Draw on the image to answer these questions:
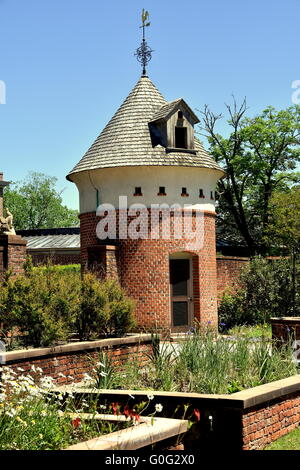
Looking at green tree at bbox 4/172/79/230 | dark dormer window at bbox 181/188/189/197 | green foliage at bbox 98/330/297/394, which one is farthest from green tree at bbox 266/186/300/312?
green tree at bbox 4/172/79/230

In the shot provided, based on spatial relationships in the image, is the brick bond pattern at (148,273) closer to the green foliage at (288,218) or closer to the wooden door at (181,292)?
the wooden door at (181,292)

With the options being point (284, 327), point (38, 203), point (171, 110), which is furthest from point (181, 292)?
point (38, 203)

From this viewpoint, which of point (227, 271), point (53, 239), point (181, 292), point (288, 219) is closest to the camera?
point (181, 292)

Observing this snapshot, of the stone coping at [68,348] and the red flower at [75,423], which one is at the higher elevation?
the stone coping at [68,348]

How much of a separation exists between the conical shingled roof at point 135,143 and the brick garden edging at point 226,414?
38.0 ft

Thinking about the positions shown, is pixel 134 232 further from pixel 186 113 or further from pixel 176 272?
pixel 186 113

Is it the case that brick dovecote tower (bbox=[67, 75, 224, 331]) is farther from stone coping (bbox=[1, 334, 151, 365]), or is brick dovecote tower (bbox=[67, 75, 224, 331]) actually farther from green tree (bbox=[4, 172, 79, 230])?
green tree (bbox=[4, 172, 79, 230])

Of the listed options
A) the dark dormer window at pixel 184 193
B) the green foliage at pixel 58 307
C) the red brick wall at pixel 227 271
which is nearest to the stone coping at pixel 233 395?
the green foliage at pixel 58 307

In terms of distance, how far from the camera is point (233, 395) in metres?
6.81

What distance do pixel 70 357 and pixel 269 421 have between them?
11.9 feet

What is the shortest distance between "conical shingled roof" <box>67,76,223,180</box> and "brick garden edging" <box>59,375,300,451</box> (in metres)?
11.6

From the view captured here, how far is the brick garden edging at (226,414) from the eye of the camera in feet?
22.0

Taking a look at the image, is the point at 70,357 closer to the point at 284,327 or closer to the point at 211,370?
the point at 211,370

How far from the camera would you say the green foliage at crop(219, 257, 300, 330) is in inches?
845
